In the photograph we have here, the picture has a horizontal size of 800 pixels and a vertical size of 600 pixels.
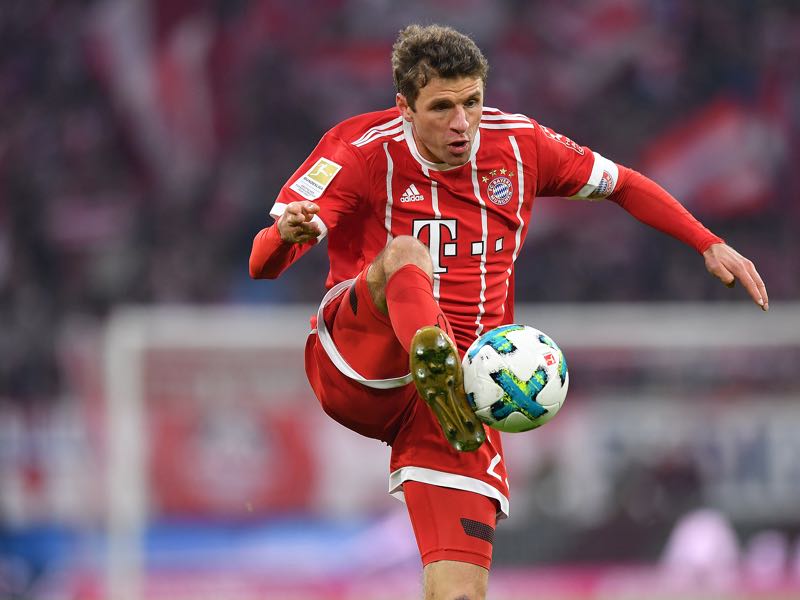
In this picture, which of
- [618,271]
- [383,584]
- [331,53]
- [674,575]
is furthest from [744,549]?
[331,53]

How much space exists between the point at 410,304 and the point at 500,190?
27.6 inches

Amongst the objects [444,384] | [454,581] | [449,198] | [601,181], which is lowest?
[454,581]

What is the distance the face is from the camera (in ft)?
14.3

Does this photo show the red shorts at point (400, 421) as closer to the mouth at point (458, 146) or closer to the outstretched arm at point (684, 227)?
the mouth at point (458, 146)

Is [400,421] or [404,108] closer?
[404,108]

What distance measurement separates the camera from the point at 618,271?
11883mm

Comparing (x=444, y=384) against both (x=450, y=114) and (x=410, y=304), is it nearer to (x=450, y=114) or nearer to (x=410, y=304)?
(x=410, y=304)

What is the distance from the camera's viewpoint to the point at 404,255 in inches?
168

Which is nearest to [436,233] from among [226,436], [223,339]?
[226,436]

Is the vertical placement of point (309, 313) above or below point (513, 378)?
above

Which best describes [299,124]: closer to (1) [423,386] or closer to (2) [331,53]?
(2) [331,53]

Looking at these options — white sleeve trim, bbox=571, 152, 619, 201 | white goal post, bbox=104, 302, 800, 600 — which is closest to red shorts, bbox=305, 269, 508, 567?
white sleeve trim, bbox=571, 152, 619, 201

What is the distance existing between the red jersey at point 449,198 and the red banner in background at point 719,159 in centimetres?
788

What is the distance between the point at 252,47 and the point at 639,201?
8404 millimetres
